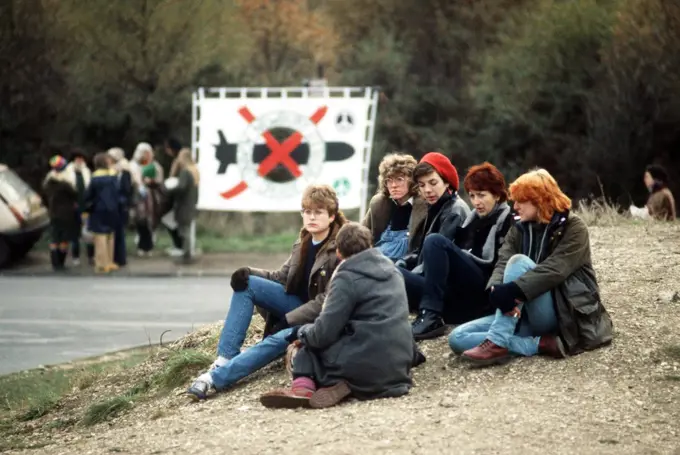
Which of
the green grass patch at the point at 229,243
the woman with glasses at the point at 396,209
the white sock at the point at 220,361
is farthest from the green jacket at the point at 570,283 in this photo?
the green grass patch at the point at 229,243

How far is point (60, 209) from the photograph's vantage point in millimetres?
21312

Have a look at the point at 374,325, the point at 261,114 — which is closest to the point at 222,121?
the point at 261,114

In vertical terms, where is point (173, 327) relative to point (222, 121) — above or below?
below

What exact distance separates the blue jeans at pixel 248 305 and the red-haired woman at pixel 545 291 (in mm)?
1363

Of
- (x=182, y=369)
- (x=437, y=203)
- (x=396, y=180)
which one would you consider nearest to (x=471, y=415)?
(x=437, y=203)

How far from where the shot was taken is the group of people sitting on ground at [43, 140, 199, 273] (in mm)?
21062

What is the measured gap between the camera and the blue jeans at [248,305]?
9.23 meters

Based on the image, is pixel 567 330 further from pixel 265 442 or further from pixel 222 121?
pixel 222 121

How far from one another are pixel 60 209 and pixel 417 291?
12.8 metres

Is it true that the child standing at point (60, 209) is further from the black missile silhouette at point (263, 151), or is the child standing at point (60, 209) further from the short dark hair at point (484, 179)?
the short dark hair at point (484, 179)

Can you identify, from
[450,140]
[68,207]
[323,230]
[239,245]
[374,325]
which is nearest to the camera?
[374,325]

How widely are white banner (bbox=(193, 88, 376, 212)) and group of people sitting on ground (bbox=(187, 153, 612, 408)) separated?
523 inches

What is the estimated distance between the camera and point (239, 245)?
2486 cm

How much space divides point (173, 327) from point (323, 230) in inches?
239
